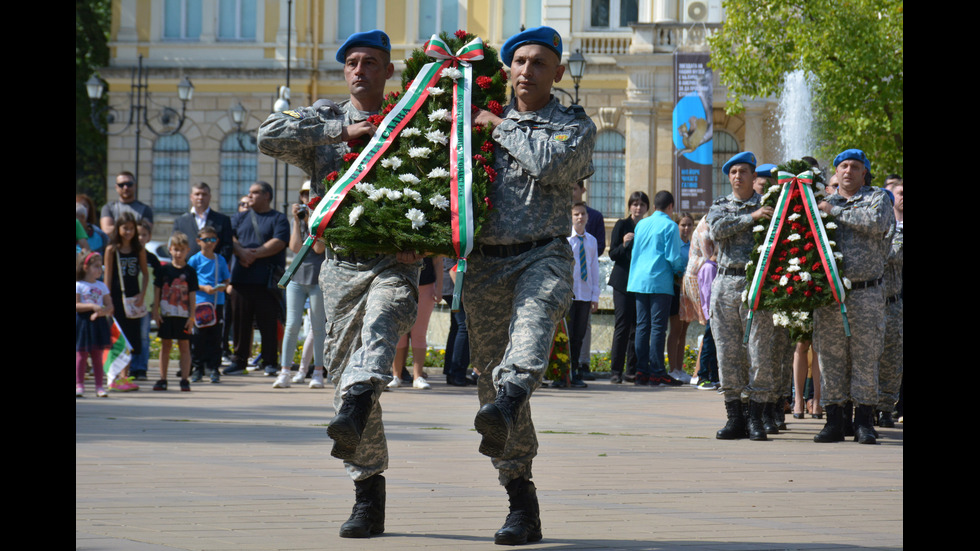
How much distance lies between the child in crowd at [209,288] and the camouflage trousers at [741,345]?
21.8ft

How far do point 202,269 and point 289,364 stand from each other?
1905 millimetres

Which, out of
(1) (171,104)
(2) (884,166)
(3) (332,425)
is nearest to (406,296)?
(3) (332,425)

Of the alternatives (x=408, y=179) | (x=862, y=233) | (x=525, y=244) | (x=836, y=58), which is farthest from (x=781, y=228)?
(x=836, y=58)

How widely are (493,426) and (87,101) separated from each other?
165 ft

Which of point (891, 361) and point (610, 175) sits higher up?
point (610, 175)

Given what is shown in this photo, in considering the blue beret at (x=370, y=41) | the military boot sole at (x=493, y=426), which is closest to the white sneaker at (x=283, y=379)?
the blue beret at (x=370, y=41)

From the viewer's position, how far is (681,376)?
16422mm

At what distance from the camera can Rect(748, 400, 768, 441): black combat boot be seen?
1009 centimetres

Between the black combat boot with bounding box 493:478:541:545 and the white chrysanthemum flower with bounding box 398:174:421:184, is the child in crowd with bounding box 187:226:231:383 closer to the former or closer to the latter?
the white chrysanthemum flower with bounding box 398:174:421:184

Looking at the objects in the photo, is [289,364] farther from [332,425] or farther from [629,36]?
[629,36]

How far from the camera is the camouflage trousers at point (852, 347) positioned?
9.88 meters

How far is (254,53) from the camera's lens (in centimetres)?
4591

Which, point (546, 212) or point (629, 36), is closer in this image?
point (546, 212)

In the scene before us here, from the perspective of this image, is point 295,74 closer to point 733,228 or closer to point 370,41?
point 733,228
